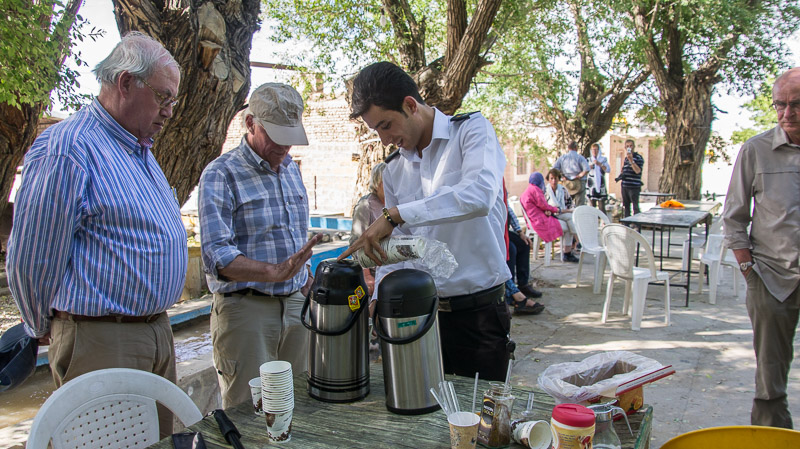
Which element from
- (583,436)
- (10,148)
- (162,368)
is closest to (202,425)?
(162,368)

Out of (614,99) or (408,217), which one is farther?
(614,99)

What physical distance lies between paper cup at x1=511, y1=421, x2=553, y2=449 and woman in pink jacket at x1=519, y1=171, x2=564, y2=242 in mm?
7086

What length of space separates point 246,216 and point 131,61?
2.66ft

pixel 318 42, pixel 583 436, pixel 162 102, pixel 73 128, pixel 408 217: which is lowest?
pixel 583 436

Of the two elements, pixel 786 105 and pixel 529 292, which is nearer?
pixel 786 105

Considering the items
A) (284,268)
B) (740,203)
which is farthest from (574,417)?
(740,203)

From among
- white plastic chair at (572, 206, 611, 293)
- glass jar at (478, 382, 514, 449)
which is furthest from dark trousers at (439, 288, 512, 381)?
white plastic chair at (572, 206, 611, 293)

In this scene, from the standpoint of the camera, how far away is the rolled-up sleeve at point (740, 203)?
2889mm

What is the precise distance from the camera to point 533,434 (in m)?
1.48

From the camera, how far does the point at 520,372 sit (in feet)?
14.9

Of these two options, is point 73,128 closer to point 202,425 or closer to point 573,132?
point 202,425

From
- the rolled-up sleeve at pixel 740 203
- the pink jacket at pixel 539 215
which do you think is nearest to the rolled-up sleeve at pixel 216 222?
the rolled-up sleeve at pixel 740 203

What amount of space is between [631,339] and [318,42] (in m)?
7.28

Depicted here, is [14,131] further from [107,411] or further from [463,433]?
[463,433]
